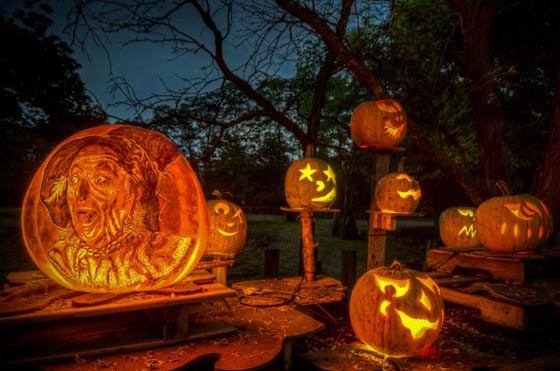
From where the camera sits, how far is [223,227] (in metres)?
4.25

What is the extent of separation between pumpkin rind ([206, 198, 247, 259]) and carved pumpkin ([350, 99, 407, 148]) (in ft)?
6.39

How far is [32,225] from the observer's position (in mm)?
2428

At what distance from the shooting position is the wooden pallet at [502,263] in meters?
4.23

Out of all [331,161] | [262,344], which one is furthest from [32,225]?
[331,161]


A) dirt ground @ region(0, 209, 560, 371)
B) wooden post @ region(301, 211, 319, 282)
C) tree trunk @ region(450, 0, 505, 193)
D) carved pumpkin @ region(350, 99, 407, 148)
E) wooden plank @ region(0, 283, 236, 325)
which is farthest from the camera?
tree trunk @ region(450, 0, 505, 193)

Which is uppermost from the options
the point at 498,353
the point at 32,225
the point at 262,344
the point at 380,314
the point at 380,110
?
the point at 380,110

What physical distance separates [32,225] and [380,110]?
381 centimetres

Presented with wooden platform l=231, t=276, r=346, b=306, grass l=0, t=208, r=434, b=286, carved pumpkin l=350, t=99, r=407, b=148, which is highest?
carved pumpkin l=350, t=99, r=407, b=148

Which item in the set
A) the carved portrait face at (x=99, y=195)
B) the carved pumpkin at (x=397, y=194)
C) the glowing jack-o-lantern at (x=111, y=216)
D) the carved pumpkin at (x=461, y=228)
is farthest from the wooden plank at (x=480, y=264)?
the carved portrait face at (x=99, y=195)

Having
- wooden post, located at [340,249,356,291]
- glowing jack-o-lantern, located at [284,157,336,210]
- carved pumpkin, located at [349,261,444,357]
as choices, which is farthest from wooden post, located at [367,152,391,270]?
wooden post, located at [340,249,356,291]

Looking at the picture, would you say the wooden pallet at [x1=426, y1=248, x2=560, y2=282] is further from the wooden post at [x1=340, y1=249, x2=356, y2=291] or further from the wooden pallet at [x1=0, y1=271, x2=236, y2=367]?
the wooden pallet at [x1=0, y1=271, x2=236, y2=367]

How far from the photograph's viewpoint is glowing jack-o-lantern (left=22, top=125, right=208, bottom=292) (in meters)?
2.42

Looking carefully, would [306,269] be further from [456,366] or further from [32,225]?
[32,225]

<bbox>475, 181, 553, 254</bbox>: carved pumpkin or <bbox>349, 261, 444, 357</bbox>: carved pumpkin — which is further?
<bbox>475, 181, 553, 254</bbox>: carved pumpkin
